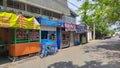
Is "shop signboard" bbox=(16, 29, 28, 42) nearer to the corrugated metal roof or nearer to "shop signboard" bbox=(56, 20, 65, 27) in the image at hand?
the corrugated metal roof

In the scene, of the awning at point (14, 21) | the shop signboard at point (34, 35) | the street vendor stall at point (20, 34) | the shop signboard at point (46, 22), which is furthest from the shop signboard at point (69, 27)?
the awning at point (14, 21)

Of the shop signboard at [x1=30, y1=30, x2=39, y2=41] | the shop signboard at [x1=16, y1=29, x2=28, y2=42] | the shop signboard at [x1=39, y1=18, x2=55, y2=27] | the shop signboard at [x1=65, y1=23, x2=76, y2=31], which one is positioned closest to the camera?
the shop signboard at [x1=16, y1=29, x2=28, y2=42]

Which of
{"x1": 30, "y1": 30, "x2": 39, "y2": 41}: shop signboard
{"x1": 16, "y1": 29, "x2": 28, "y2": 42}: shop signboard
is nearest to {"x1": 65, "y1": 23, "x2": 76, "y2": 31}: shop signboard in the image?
{"x1": 30, "y1": 30, "x2": 39, "y2": 41}: shop signboard

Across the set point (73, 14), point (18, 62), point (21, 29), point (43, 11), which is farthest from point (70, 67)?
point (73, 14)

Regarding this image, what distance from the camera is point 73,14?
→ 3134cm

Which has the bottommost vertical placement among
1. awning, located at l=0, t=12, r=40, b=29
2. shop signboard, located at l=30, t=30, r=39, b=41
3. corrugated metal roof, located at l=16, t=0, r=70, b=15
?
shop signboard, located at l=30, t=30, r=39, b=41

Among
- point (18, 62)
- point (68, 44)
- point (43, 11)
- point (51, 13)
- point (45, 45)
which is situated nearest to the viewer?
point (18, 62)

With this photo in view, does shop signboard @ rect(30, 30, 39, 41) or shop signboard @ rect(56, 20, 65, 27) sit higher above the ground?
shop signboard @ rect(56, 20, 65, 27)

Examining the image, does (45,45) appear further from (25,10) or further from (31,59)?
(25,10)

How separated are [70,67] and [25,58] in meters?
4.39

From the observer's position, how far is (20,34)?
12406 millimetres

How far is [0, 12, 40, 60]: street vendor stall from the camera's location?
35.2 ft

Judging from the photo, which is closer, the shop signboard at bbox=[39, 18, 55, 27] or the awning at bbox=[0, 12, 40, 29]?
the awning at bbox=[0, 12, 40, 29]

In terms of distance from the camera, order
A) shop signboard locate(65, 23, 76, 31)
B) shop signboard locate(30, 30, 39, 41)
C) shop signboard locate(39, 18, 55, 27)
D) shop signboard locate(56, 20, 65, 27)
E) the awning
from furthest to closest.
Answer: shop signboard locate(65, 23, 76, 31)
shop signboard locate(56, 20, 65, 27)
shop signboard locate(39, 18, 55, 27)
shop signboard locate(30, 30, 39, 41)
the awning
